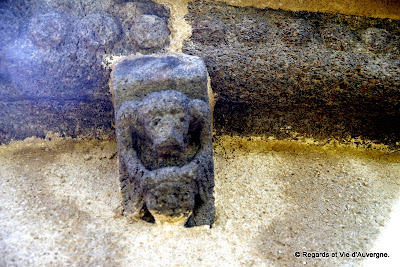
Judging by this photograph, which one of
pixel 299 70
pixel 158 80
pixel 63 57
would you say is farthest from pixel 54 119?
pixel 299 70

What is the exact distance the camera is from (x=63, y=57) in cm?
234

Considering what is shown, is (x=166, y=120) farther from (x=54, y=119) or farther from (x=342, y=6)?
(x=342, y=6)

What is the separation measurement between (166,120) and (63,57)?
774mm

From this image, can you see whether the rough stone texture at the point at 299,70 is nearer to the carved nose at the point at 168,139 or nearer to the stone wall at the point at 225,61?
the stone wall at the point at 225,61

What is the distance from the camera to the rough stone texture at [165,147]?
192cm

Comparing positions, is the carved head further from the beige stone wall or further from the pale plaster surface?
the beige stone wall

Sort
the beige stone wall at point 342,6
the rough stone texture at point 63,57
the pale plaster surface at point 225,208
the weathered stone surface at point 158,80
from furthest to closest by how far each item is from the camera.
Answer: the beige stone wall at point 342,6
the rough stone texture at point 63,57
the weathered stone surface at point 158,80
the pale plaster surface at point 225,208

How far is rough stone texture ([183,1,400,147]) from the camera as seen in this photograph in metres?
2.39

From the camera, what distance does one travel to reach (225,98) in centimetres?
244

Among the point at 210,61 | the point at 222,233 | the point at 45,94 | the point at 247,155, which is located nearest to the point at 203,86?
the point at 210,61

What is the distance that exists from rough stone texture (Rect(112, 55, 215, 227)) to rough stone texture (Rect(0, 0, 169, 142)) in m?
0.28

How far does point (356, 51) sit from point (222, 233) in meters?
1.27

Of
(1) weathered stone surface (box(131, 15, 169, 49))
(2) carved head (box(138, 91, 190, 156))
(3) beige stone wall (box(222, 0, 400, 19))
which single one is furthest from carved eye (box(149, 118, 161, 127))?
(3) beige stone wall (box(222, 0, 400, 19))

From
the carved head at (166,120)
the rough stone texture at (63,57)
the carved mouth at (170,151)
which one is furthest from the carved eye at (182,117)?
the rough stone texture at (63,57)
